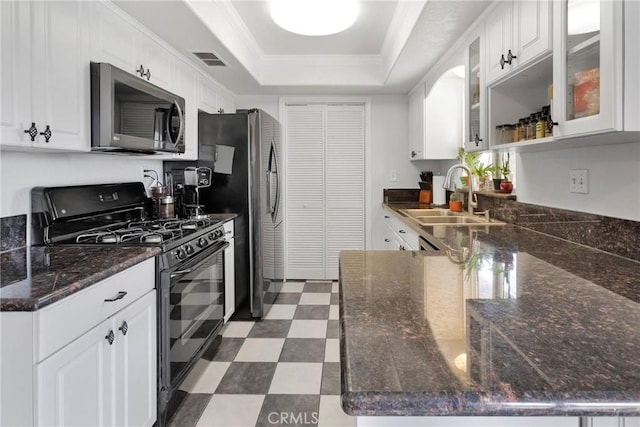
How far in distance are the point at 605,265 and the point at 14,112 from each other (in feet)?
7.06

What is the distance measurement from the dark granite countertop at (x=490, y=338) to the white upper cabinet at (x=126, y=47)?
165 centimetres

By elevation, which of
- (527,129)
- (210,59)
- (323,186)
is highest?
(210,59)

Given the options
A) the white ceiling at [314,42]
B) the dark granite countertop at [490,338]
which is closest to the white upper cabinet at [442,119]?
the white ceiling at [314,42]

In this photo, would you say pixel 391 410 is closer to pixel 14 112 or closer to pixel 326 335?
pixel 14 112

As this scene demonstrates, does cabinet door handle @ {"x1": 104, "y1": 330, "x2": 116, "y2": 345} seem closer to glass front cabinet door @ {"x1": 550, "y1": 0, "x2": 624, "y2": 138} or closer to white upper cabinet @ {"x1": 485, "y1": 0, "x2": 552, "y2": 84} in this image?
glass front cabinet door @ {"x1": 550, "y1": 0, "x2": 624, "y2": 138}

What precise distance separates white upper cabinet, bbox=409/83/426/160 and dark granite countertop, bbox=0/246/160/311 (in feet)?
9.31

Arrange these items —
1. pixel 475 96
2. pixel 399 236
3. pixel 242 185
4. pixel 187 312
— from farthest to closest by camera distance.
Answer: pixel 399 236 → pixel 242 185 → pixel 475 96 → pixel 187 312

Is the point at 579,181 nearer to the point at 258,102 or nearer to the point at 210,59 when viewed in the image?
the point at 210,59

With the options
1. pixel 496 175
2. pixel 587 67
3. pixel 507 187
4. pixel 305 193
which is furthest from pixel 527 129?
pixel 305 193

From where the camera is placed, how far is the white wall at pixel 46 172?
5.88ft

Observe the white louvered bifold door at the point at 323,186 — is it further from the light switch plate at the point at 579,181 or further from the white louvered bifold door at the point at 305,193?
the light switch plate at the point at 579,181

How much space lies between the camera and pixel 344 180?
4594 mm

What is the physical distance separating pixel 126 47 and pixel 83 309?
1.53 metres

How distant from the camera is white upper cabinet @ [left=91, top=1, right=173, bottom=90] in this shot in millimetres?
1961
